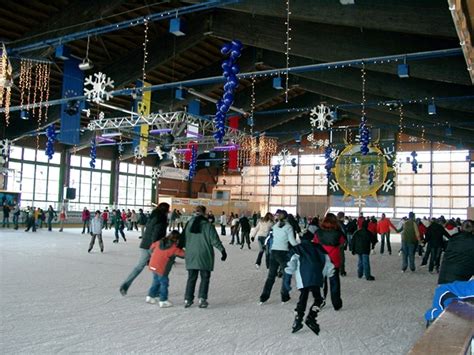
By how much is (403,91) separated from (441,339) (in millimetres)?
11888

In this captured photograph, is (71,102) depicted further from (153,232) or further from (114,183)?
(114,183)

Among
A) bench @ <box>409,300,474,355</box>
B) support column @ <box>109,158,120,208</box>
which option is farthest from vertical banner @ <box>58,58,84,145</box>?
support column @ <box>109,158,120,208</box>

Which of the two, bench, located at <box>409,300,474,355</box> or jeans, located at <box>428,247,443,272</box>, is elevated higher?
bench, located at <box>409,300,474,355</box>

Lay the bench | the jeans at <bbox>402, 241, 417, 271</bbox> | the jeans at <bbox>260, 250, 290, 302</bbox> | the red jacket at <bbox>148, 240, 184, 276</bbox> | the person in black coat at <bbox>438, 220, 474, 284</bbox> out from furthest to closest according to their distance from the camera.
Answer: the jeans at <bbox>402, 241, 417, 271</bbox> → the jeans at <bbox>260, 250, 290, 302</bbox> → the red jacket at <bbox>148, 240, 184, 276</bbox> → the person in black coat at <bbox>438, 220, 474, 284</bbox> → the bench

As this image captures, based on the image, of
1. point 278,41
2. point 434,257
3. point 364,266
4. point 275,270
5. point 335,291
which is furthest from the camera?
point 278,41

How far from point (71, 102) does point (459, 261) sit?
1257 cm

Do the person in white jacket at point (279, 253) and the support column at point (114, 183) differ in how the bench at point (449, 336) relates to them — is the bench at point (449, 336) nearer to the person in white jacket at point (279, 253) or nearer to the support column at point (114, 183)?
the person in white jacket at point (279, 253)

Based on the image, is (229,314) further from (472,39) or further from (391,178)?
(391,178)

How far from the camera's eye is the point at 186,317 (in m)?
4.66

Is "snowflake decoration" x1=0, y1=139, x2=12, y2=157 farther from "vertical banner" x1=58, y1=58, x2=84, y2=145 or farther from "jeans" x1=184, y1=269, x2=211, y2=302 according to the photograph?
"jeans" x1=184, y1=269, x2=211, y2=302

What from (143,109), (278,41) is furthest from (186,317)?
(143,109)

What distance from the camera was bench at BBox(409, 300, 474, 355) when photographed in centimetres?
146

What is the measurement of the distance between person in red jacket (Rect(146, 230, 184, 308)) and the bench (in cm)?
349

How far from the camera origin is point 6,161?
22.6m
